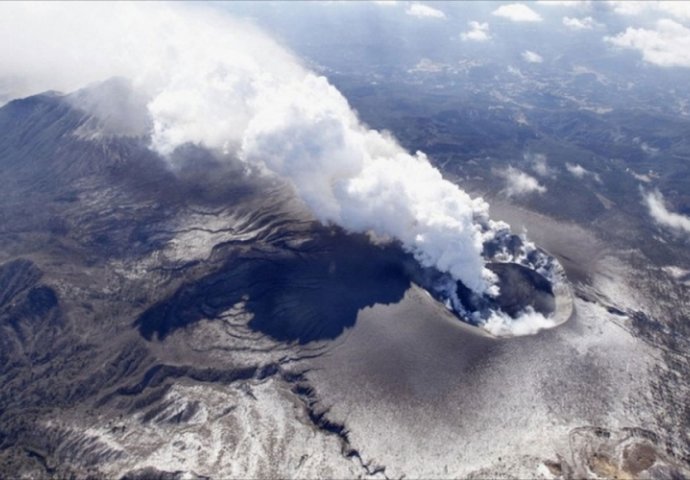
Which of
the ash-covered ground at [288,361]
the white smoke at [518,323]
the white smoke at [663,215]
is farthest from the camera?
the white smoke at [663,215]

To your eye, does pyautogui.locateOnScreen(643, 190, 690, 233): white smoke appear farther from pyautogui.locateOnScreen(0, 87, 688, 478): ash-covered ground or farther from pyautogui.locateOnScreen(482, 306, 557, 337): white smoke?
pyautogui.locateOnScreen(482, 306, 557, 337): white smoke

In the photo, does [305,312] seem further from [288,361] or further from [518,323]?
[518,323]

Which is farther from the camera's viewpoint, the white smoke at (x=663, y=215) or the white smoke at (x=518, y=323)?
the white smoke at (x=663, y=215)

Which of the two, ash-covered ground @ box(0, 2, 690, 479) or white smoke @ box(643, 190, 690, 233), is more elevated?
ash-covered ground @ box(0, 2, 690, 479)

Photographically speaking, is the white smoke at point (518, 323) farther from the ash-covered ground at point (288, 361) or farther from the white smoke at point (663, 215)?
the white smoke at point (663, 215)

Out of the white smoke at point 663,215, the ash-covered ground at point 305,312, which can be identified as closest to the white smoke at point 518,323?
the ash-covered ground at point 305,312

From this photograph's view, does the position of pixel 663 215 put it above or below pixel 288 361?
below

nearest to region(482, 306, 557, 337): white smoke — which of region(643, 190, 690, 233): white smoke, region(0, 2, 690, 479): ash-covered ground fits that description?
region(0, 2, 690, 479): ash-covered ground

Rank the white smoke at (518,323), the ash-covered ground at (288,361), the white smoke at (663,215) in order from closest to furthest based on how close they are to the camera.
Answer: the ash-covered ground at (288,361) → the white smoke at (518,323) → the white smoke at (663,215)

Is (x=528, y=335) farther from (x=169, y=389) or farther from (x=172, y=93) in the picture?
(x=172, y=93)

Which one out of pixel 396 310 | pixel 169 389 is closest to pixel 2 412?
pixel 169 389

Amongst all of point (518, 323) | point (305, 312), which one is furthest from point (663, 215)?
point (305, 312)
